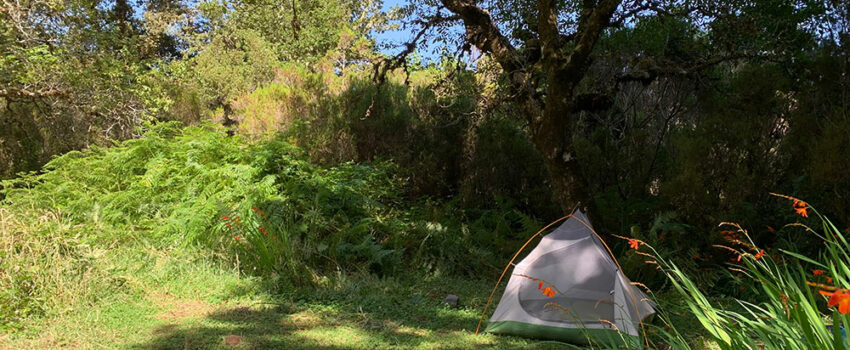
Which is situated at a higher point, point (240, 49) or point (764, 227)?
point (240, 49)

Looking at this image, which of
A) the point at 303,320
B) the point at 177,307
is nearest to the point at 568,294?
the point at 303,320

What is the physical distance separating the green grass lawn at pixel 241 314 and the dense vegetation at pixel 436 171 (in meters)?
0.04

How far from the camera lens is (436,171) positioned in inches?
414

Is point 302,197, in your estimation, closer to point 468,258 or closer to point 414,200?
point 468,258

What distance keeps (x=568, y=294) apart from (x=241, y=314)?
A: 9.91 feet

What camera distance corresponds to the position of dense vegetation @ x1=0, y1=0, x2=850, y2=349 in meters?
5.54

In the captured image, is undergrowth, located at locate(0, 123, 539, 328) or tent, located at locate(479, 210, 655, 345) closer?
tent, located at locate(479, 210, 655, 345)

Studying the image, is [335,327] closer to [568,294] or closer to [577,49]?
[568,294]

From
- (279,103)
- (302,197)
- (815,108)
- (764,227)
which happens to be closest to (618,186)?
(764,227)

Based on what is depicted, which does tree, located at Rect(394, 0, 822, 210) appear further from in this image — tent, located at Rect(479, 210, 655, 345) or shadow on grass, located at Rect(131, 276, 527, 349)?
shadow on grass, located at Rect(131, 276, 527, 349)

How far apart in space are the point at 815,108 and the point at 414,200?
20.5 ft

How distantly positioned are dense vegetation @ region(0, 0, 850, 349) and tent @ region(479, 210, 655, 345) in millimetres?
325

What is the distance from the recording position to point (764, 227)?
23.7 feet

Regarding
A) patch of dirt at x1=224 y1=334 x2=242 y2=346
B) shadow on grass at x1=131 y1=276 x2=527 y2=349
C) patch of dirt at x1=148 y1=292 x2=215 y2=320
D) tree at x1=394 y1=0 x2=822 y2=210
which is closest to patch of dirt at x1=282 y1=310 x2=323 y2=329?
shadow on grass at x1=131 y1=276 x2=527 y2=349
